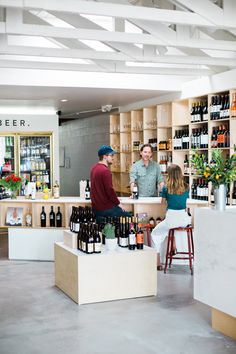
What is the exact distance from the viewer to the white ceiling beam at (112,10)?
5.00 metres

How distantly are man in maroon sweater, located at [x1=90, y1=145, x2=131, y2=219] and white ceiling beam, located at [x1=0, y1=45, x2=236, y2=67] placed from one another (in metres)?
1.31

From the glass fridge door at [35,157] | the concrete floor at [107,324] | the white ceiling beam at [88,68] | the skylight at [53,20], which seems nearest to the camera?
the concrete floor at [107,324]

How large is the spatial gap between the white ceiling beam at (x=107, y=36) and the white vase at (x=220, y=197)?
2345 millimetres

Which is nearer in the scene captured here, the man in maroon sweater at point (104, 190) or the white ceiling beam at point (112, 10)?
the white ceiling beam at point (112, 10)

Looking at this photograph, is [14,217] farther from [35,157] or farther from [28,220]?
[35,157]

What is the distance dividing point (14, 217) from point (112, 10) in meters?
3.93

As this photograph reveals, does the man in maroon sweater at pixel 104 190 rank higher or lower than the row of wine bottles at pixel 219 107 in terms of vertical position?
lower

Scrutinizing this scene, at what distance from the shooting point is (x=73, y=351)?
4172 mm

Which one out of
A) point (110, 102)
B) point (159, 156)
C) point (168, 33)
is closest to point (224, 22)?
point (168, 33)

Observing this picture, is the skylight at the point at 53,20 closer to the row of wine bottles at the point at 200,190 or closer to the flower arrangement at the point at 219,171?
the row of wine bottles at the point at 200,190

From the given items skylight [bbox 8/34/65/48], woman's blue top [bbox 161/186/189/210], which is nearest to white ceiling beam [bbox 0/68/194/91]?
skylight [bbox 8/34/65/48]

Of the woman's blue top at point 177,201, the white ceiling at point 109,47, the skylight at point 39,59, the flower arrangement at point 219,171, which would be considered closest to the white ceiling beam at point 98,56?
the white ceiling at point 109,47

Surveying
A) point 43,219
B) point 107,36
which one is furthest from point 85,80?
point 107,36

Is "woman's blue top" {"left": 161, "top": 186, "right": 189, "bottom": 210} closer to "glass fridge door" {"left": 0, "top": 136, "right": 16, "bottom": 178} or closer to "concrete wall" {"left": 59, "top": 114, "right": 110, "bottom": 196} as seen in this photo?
"glass fridge door" {"left": 0, "top": 136, "right": 16, "bottom": 178}
